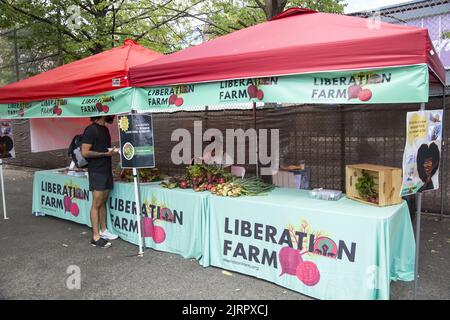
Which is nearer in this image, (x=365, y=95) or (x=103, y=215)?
(x=365, y=95)

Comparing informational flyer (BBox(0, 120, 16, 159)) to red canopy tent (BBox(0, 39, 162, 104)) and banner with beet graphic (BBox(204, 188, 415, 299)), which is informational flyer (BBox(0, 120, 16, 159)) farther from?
banner with beet graphic (BBox(204, 188, 415, 299))

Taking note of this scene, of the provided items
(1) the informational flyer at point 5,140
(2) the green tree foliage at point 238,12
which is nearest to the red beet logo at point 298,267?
(1) the informational flyer at point 5,140

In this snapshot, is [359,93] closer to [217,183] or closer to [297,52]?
[297,52]

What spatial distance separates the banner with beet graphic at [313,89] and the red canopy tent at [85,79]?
65 centimetres

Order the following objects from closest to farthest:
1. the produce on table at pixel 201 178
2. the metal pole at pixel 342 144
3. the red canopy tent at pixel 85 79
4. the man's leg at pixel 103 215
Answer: the produce on table at pixel 201 178, the red canopy tent at pixel 85 79, the man's leg at pixel 103 215, the metal pole at pixel 342 144

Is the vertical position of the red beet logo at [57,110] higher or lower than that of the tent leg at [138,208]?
higher

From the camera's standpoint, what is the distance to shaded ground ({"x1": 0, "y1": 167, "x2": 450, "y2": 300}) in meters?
3.86

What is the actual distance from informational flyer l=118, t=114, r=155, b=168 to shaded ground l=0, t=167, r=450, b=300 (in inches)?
47.7

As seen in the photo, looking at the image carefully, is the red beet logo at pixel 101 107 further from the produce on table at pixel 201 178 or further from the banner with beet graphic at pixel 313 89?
the produce on table at pixel 201 178

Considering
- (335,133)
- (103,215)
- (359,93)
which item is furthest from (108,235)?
(335,133)

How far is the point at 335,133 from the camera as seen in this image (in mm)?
7016

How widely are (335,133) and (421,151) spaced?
3.87m

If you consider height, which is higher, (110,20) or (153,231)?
(110,20)

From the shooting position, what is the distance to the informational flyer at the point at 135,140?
15.6 feet
